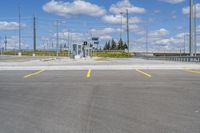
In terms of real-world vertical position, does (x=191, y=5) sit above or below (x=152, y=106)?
above

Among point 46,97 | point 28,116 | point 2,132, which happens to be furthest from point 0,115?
point 46,97

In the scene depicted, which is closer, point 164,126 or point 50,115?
point 164,126

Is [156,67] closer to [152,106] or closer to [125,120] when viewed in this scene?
[152,106]

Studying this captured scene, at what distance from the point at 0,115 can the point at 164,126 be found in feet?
11.9

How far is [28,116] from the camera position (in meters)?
7.54

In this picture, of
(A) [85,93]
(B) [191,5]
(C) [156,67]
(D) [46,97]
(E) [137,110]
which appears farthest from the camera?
(B) [191,5]

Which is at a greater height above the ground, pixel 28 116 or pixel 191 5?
pixel 191 5

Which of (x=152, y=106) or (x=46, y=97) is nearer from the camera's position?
(x=152, y=106)

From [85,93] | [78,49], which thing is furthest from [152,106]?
[78,49]

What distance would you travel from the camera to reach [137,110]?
26.8ft

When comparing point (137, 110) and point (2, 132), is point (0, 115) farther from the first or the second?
point (137, 110)

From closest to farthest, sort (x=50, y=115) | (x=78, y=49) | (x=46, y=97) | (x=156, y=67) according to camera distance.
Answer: (x=50, y=115) < (x=46, y=97) < (x=156, y=67) < (x=78, y=49)

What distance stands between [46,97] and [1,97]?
137 centimetres

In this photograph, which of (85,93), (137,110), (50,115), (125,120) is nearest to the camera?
(125,120)
